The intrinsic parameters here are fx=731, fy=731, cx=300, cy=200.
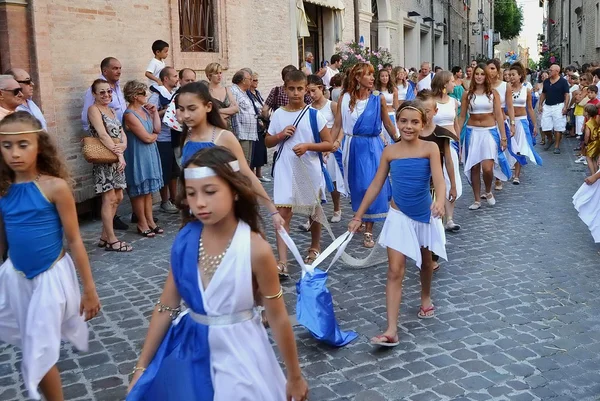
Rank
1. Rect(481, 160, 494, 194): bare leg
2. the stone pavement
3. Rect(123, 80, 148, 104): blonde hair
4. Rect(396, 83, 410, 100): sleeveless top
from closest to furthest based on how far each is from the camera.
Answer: the stone pavement → Rect(123, 80, 148, 104): blonde hair → Rect(481, 160, 494, 194): bare leg → Rect(396, 83, 410, 100): sleeveless top

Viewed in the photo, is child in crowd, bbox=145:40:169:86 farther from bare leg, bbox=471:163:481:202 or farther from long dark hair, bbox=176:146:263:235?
long dark hair, bbox=176:146:263:235

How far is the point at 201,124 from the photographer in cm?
513

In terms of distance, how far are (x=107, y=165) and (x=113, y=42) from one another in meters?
2.71

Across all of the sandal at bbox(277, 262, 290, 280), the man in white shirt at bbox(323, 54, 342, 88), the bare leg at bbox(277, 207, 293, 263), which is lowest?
the sandal at bbox(277, 262, 290, 280)

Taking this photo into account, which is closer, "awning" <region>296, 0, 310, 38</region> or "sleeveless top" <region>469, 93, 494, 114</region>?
"sleeveless top" <region>469, 93, 494, 114</region>

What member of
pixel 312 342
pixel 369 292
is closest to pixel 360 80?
pixel 369 292

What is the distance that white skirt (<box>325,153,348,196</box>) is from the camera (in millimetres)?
9266

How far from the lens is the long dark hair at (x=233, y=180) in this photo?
2.84m

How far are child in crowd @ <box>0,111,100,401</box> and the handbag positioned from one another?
4335mm

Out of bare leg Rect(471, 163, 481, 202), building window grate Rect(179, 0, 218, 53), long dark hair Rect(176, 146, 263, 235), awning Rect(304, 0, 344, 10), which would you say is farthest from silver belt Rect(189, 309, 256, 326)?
awning Rect(304, 0, 344, 10)

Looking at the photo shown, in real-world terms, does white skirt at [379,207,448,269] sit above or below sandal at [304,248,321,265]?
above

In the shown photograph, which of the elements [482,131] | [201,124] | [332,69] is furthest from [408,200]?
[332,69]

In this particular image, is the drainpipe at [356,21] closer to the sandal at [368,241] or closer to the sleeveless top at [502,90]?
the sleeveless top at [502,90]

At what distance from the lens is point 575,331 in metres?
5.30
